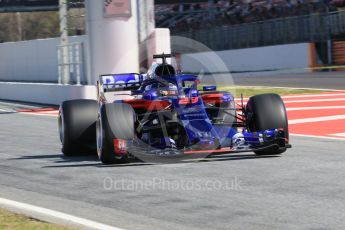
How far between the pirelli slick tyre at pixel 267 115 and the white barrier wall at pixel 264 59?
2551 cm

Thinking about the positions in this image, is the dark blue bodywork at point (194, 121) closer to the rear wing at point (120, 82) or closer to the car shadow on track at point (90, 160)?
the car shadow on track at point (90, 160)

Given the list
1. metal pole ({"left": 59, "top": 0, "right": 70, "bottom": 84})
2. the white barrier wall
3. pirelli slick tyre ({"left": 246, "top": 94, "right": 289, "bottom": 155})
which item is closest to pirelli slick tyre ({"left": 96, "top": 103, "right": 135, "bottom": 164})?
pirelli slick tyre ({"left": 246, "top": 94, "right": 289, "bottom": 155})

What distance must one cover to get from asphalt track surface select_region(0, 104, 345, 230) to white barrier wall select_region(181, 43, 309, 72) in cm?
2599

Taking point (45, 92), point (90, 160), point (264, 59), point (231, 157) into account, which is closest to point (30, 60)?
point (45, 92)

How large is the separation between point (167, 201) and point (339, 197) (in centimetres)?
145

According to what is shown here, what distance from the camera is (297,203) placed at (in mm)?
5961

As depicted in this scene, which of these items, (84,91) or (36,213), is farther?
(84,91)

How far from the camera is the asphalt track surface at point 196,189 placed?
18.1ft

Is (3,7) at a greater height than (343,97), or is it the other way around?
Result: (3,7)

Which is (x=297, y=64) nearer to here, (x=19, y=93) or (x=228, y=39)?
(x=228, y=39)

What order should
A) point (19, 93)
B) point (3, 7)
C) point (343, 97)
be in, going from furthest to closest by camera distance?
1. point (3, 7)
2. point (19, 93)
3. point (343, 97)

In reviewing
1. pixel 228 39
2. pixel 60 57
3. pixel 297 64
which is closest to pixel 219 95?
pixel 60 57

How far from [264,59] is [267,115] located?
94.7 ft

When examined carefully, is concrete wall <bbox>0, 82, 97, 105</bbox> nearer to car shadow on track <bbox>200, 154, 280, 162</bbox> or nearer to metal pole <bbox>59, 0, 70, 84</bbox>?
metal pole <bbox>59, 0, 70, 84</bbox>
